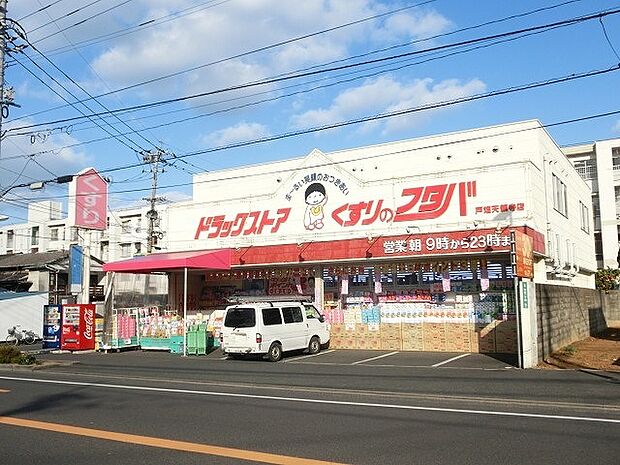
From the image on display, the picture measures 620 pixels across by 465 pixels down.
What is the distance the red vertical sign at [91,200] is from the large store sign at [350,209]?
10.6ft

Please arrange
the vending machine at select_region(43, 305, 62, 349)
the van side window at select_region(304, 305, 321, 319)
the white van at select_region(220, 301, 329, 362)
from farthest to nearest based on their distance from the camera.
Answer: the vending machine at select_region(43, 305, 62, 349) → the van side window at select_region(304, 305, 321, 319) → the white van at select_region(220, 301, 329, 362)

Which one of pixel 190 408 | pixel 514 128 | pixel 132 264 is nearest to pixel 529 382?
pixel 190 408

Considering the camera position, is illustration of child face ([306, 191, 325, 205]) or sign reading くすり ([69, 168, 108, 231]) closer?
illustration of child face ([306, 191, 325, 205])

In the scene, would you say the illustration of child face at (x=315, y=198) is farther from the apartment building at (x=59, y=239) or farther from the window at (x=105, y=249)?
the window at (x=105, y=249)

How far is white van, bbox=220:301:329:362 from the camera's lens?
1969 cm

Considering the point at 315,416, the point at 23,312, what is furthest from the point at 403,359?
the point at 23,312

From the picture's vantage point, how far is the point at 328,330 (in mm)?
23094

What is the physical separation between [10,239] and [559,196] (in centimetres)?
7402

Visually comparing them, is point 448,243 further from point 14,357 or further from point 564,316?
point 14,357

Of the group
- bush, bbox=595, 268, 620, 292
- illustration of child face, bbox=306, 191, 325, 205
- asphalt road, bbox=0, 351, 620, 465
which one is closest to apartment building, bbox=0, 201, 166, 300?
illustration of child face, bbox=306, 191, 325, 205

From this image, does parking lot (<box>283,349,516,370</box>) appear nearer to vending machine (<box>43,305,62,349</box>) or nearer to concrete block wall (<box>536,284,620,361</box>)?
concrete block wall (<box>536,284,620,361</box>)

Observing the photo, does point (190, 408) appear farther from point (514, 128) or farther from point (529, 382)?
point (514, 128)

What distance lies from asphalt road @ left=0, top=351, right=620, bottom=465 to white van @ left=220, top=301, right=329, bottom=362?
2.04 metres

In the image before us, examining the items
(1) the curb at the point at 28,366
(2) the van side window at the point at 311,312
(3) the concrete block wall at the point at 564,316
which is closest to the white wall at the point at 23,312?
(1) the curb at the point at 28,366
